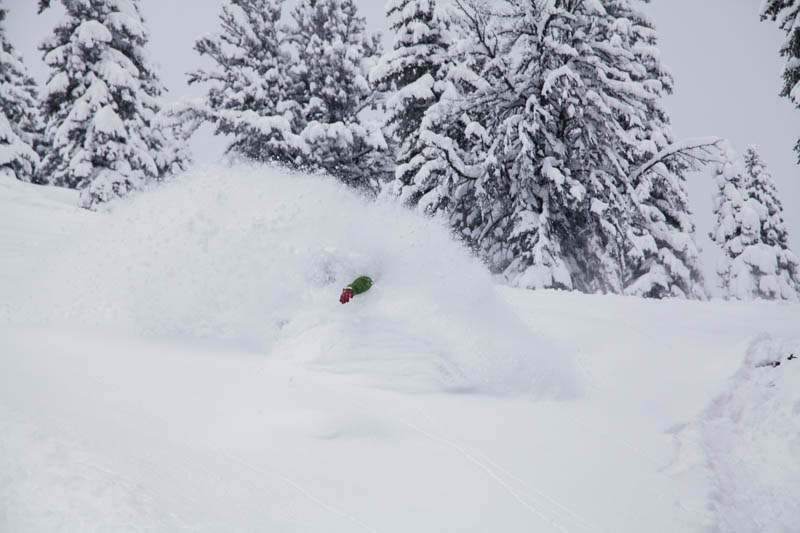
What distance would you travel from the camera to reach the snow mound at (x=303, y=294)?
4371mm

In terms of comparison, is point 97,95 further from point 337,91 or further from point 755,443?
point 755,443

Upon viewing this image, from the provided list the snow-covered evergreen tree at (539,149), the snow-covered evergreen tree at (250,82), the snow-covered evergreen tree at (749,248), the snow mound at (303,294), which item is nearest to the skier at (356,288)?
the snow mound at (303,294)

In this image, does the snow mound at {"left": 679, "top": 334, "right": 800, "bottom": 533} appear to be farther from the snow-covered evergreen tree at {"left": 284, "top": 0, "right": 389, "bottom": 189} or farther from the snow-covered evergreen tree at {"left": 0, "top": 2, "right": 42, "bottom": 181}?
the snow-covered evergreen tree at {"left": 0, "top": 2, "right": 42, "bottom": 181}

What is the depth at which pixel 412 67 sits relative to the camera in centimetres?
1396

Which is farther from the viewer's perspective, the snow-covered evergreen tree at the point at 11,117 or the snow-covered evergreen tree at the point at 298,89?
the snow-covered evergreen tree at the point at 11,117

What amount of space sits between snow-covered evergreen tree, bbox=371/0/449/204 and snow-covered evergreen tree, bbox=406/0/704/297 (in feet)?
2.50

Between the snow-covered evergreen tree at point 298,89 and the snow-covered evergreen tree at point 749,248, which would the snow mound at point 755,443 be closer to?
the snow-covered evergreen tree at point 298,89

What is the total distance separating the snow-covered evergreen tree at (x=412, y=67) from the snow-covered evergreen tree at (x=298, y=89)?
15.1ft

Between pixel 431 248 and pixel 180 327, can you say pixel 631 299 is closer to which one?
pixel 431 248

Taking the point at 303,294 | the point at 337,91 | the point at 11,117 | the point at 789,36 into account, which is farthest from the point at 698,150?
the point at 11,117

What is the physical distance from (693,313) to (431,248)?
15.9 ft

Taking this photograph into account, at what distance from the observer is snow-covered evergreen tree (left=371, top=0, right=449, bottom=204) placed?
1317 cm

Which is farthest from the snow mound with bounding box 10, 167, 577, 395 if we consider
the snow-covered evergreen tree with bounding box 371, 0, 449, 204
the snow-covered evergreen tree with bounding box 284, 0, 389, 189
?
the snow-covered evergreen tree with bounding box 284, 0, 389, 189

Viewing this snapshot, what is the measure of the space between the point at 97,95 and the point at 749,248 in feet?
87.0
